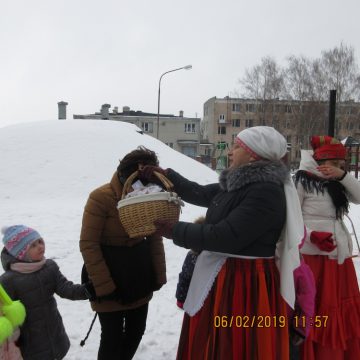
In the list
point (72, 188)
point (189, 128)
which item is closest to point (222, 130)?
point (189, 128)

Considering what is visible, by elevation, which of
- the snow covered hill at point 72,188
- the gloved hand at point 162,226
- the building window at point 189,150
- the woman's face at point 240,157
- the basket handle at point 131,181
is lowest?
the building window at point 189,150

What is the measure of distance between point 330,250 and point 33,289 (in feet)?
7.35

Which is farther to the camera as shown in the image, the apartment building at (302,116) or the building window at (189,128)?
the building window at (189,128)

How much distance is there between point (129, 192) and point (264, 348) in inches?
45.0

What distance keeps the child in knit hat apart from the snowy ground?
2.77ft

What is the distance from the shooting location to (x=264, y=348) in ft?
7.19

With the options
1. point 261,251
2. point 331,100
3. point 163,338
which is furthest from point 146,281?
point 331,100

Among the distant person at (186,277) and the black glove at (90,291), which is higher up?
the distant person at (186,277)

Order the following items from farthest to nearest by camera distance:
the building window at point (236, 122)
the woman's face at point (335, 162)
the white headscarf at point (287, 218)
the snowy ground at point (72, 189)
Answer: the building window at point (236, 122)
the snowy ground at point (72, 189)
the woman's face at point (335, 162)
the white headscarf at point (287, 218)

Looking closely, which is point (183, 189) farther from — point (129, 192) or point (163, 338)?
point (163, 338)

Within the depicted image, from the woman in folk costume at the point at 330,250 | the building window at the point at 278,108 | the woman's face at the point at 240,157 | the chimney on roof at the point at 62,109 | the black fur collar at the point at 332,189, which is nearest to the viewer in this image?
the woman's face at the point at 240,157

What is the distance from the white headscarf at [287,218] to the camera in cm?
221

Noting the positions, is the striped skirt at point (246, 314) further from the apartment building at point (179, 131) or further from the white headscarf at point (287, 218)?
the apartment building at point (179, 131)

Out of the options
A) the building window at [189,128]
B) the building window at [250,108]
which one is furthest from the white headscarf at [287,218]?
the building window at [189,128]
